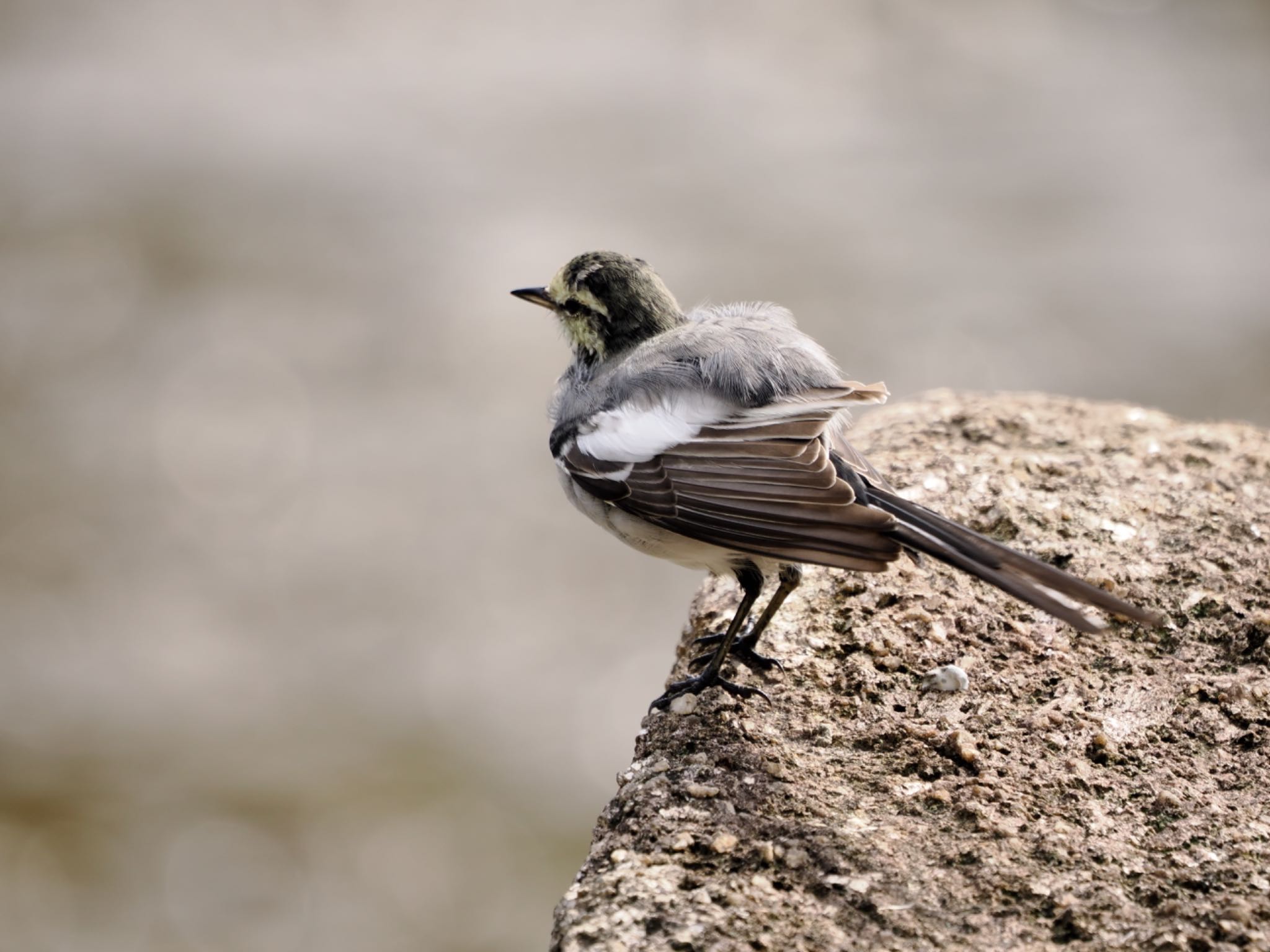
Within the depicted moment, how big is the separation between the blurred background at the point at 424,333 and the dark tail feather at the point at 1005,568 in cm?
573

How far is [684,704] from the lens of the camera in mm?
4203

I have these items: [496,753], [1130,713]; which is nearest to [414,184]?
[496,753]

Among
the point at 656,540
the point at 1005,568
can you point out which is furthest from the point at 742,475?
the point at 1005,568

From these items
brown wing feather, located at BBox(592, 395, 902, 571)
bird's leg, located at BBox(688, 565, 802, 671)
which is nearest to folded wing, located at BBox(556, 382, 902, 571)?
brown wing feather, located at BBox(592, 395, 902, 571)

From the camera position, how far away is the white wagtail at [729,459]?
3588 millimetres

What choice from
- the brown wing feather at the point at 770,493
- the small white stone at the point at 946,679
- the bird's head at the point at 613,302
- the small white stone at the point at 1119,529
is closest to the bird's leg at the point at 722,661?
the brown wing feather at the point at 770,493

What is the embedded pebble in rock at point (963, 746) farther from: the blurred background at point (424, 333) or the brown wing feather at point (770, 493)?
the blurred background at point (424, 333)

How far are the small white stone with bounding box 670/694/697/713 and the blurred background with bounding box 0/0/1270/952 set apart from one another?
477cm

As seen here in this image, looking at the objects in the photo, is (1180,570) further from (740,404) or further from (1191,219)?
(1191,219)

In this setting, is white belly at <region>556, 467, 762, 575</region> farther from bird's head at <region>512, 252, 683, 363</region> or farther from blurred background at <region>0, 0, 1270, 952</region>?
blurred background at <region>0, 0, 1270, 952</region>

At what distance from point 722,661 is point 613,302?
1480 millimetres

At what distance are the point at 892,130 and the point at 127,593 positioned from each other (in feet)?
35.7

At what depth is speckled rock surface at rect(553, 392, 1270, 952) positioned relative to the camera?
10.3ft

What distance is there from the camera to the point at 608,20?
18.1m
